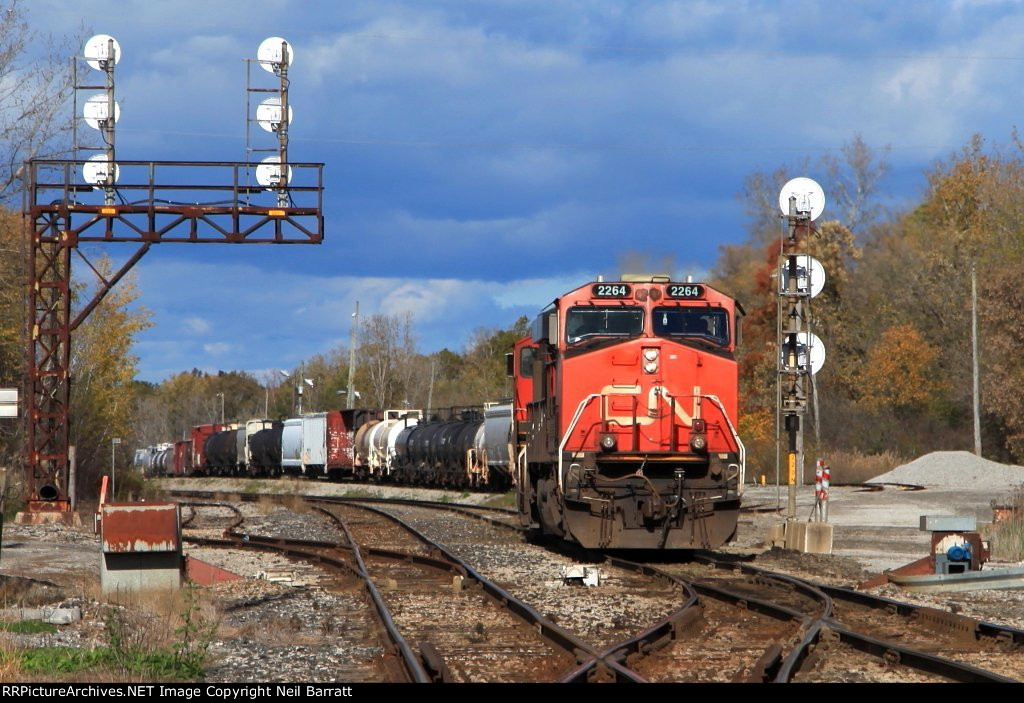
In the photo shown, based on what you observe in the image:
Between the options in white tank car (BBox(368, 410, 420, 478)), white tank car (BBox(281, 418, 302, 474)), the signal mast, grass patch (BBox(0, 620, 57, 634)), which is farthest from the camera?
white tank car (BBox(281, 418, 302, 474))

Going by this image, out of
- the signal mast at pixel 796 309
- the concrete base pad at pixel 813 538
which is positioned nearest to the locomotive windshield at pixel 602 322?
the signal mast at pixel 796 309

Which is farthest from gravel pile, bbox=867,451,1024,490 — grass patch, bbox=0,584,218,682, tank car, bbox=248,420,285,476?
tank car, bbox=248,420,285,476

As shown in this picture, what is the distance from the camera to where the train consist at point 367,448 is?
42000 mm

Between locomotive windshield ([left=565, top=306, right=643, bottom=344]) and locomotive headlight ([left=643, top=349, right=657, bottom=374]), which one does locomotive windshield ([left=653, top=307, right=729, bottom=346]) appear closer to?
locomotive windshield ([left=565, top=306, right=643, bottom=344])

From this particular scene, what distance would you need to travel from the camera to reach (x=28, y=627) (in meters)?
11.2

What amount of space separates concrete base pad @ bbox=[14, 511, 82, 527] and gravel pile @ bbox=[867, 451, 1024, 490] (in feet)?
84.3

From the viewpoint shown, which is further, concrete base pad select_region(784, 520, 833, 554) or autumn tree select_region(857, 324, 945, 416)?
autumn tree select_region(857, 324, 945, 416)

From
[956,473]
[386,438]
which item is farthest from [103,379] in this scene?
[956,473]

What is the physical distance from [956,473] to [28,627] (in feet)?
114

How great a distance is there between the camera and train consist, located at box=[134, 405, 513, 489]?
42.0 m

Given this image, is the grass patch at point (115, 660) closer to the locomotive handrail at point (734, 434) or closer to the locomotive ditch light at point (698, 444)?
the locomotive ditch light at point (698, 444)

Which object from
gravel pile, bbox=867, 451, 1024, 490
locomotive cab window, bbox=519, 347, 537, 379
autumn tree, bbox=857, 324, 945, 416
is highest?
autumn tree, bbox=857, 324, 945, 416

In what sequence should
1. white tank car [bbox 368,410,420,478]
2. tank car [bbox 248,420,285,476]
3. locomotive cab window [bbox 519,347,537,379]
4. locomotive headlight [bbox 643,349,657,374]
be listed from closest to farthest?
locomotive headlight [bbox 643,349,657,374] → locomotive cab window [bbox 519,347,537,379] → white tank car [bbox 368,410,420,478] → tank car [bbox 248,420,285,476]
